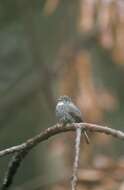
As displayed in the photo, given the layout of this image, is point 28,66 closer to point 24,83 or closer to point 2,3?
point 2,3

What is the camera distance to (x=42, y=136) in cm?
492

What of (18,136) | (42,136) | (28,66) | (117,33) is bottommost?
(42,136)

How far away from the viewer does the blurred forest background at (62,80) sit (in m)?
9.92

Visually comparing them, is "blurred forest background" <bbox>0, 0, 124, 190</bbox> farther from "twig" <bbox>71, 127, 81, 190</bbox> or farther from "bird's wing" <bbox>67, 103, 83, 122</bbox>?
"twig" <bbox>71, 127, 81, 190</bbox>

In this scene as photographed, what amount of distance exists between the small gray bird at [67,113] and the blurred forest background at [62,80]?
111 inches

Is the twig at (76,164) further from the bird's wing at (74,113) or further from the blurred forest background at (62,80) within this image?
the blurred forest background at (62,80)

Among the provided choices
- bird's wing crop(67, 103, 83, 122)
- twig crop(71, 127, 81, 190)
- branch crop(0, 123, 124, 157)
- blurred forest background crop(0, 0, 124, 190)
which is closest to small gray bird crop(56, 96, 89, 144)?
bird's wing crop(67, 103, 83, 122)

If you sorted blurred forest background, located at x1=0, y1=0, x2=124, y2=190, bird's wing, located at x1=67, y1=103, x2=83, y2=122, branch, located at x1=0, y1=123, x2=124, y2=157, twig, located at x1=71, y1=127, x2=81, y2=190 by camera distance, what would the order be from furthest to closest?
blurred forest background, located at x1=0, y1=0, x2=124, y2=190
bird's wing, located at x1=67, y1=103, x2=83, y2=122
branch, located at x1=0, y1=123, x2=124, y2=157
twig, located at x1=71, y1=127, x2=81, y2=190

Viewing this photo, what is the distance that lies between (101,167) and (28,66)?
785cm

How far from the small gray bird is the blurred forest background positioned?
282 cm

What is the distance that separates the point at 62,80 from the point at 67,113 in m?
5.51

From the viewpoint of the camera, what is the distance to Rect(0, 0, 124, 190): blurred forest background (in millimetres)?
9922

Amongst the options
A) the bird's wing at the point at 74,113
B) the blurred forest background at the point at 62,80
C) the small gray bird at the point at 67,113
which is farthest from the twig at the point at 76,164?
the blurred forest background at the point at 62,80

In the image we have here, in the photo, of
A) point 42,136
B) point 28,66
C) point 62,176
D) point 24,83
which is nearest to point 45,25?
point 28,66
